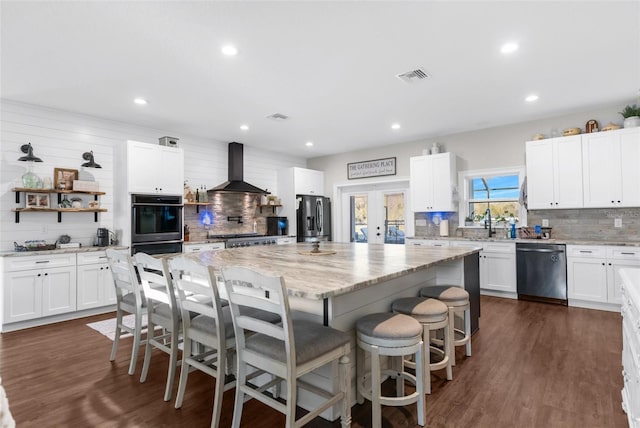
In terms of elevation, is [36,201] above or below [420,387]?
above

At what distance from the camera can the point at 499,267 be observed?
5113 mm

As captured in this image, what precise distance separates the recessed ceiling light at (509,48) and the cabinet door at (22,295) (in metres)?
5.53

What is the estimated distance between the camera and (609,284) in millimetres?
4320

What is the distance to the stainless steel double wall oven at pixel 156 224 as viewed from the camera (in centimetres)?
476

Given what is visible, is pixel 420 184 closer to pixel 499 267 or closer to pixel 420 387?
pixel 499 267

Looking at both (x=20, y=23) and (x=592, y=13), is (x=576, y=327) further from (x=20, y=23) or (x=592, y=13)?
(x=20, y=23)

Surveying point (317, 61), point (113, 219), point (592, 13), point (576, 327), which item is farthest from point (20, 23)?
point (576, 327)

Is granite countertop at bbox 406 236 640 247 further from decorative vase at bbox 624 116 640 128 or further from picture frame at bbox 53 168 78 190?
picture frame at bbox 53 168 78 190

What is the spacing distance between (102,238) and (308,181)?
13.4 ft

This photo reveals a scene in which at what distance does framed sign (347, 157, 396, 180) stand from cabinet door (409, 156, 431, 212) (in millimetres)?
748

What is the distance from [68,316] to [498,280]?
6.00 metres

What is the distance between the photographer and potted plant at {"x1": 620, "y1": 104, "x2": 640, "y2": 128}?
14.2 feet

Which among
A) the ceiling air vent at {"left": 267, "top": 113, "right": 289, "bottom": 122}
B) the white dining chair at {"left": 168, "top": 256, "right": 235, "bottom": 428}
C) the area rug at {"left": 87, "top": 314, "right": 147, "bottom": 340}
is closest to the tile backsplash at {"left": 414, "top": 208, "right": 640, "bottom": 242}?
the ceiling air vent at {"left": 267, "top": 113, "right": 289, "bottom": 122}

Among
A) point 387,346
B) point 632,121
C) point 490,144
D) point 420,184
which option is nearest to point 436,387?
point 387,346
